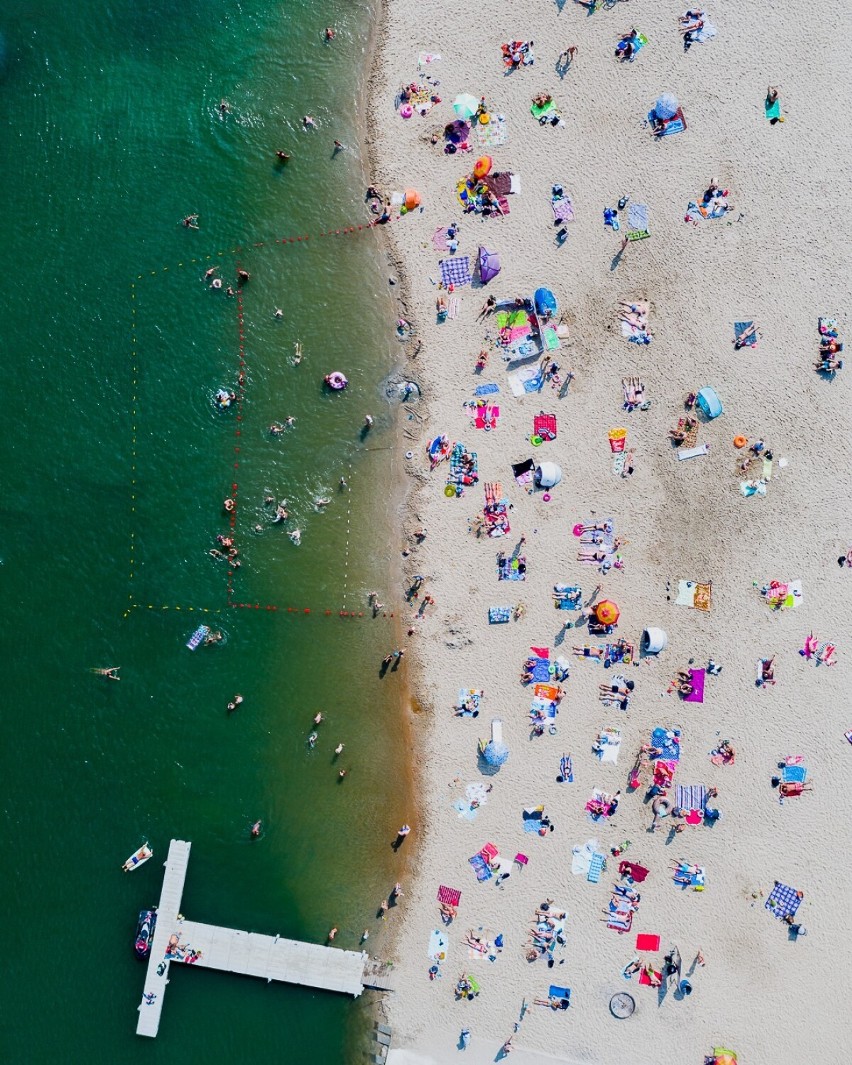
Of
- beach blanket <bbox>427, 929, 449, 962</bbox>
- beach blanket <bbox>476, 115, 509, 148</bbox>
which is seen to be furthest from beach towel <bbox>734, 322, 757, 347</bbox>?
beach blanket <bbox>427, 929, 449, 962</bbox>

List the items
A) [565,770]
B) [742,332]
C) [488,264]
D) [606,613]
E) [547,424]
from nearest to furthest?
[606,613], [488,264], [565,770], [547,424], [742,332]

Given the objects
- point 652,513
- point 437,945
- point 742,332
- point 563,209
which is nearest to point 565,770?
point 437,945

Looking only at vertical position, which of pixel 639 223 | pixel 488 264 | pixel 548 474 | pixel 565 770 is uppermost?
pixel 639 223

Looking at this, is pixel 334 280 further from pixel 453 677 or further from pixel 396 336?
pixel 453 677

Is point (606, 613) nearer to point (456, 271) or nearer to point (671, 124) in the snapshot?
point (456, 271)

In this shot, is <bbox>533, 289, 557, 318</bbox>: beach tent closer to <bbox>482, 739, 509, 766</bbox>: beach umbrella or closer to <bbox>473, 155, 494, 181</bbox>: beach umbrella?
<bbox>473, 155, 494, 181</bbox>: beach umbrella
